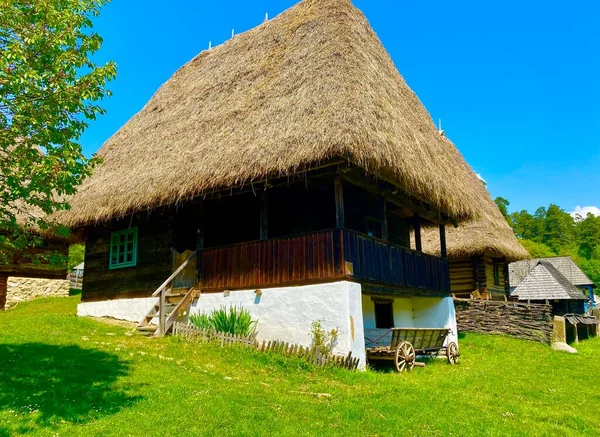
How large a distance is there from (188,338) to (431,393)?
530 cm

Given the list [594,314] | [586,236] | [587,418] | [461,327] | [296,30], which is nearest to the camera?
[587,418]

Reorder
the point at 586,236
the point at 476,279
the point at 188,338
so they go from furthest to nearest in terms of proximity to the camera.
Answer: the point at 586,236 → the point at 476,279 → the point at 188,338

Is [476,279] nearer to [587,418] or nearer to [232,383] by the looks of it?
[587,418]

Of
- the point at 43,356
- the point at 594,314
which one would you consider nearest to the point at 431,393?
the point at 43,356

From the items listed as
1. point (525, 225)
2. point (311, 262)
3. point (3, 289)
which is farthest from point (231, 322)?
point (525, 225)

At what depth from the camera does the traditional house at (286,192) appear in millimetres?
10898

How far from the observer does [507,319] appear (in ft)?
60.3

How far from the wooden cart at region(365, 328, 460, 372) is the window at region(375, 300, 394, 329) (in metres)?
1.40

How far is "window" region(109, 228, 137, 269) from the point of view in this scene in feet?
50.9

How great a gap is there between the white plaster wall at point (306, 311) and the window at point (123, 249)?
15.1ft

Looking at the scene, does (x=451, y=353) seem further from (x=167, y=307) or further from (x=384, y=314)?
(x=167, y=307)

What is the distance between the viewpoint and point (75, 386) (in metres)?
7.46

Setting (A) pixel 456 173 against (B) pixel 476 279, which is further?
(B) pixel 476 279

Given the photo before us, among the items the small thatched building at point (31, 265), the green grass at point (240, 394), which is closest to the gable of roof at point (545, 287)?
the green grass at point (240, 394)
